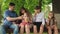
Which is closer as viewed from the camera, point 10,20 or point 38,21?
point 10,20

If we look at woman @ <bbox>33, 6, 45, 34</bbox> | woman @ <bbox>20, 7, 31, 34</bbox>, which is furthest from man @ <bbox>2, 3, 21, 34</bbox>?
woman @ <bbox>33, 6, 45, 34</bbox>

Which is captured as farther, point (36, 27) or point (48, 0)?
point (48, 0)

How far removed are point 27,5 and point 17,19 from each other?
254 inches

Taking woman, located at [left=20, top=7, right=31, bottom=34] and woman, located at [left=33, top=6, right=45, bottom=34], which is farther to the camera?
woman, located at [left=33, top=6, right=45, bottom=34]

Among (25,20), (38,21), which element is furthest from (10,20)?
(38,21)

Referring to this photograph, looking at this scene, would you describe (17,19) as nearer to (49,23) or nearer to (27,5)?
(49,23)

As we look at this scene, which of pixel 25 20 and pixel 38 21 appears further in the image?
pixel 38 21

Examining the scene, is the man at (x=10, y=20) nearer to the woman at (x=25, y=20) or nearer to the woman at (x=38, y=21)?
the woman at (x=25, y=20)

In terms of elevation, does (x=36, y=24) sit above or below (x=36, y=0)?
below

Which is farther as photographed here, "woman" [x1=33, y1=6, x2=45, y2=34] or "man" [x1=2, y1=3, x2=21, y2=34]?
"woman" [x1=33, y1=6, x2=45, y2=34]

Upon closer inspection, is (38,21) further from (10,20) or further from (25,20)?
(10,20)

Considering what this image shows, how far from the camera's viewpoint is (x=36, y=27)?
7598 mm

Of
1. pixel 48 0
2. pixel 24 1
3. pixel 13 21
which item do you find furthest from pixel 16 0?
pixel 13 21

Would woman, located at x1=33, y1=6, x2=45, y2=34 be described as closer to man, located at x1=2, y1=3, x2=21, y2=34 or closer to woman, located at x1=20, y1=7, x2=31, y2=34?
woman, located at x1=20, y1=7, x2=31, y2=34
